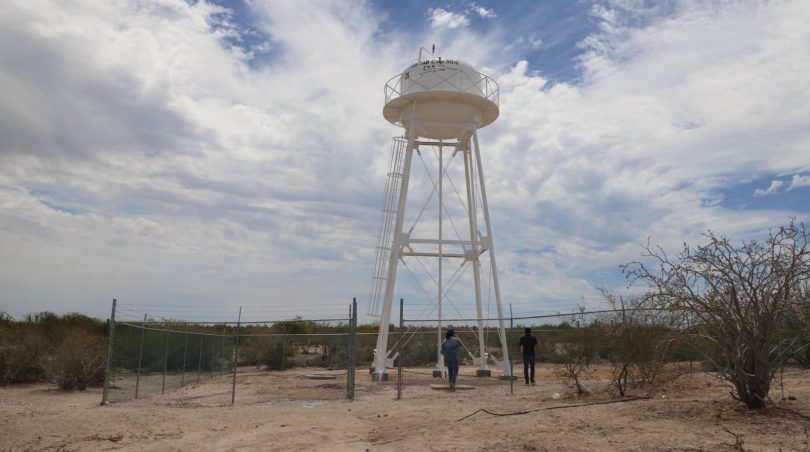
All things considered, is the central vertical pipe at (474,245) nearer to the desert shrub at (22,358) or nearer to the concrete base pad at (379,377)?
the concrete base pad at (379,377)

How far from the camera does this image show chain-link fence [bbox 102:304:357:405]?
1536 centimetres

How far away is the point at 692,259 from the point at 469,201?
1248 centimetres

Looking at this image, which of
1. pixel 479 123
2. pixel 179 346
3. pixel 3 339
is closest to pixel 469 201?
pixel 479 123

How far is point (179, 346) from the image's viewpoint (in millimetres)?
22594

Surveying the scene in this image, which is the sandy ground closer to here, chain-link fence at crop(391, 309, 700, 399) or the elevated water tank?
chain-link fence at crop(391, 309, 700, 399)

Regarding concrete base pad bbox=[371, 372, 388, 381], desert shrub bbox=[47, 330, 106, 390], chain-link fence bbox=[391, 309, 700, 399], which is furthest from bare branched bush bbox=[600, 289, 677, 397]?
desert shrub bbox=[47, 330, 106, 390]

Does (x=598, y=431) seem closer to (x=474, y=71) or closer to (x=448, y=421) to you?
(x=448, y=421)

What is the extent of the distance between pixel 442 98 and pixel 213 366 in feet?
43.5

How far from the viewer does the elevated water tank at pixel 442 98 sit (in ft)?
67.0

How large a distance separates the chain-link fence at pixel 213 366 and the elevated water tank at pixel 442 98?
7.77 meters

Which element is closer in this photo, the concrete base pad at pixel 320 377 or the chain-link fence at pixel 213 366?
the chain-link fence at pixel 213 366

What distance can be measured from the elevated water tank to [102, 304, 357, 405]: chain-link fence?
777cm

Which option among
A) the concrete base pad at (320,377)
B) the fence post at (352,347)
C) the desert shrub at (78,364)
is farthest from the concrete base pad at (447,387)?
the desert shrub at (78,364)

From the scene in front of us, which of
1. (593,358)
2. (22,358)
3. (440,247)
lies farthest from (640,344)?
(22,358)
